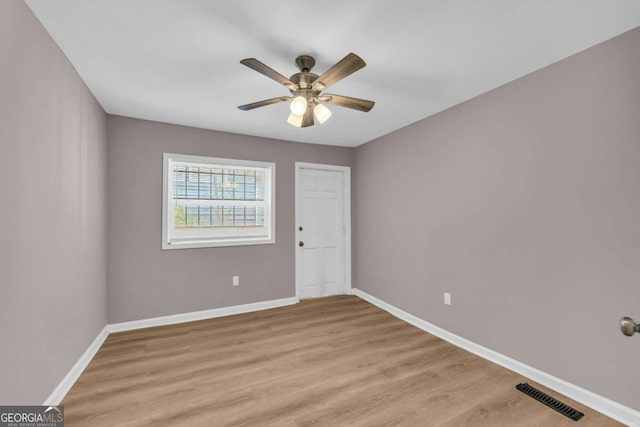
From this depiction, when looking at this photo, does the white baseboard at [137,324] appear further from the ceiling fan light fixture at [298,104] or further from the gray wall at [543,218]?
the ceiling fan light fixture at [298,104]

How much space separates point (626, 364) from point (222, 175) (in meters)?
4.23

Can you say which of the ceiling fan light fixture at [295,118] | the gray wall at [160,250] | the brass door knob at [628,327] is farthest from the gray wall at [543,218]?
the gray wall at [160,250]

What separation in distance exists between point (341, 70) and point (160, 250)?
3.00 m

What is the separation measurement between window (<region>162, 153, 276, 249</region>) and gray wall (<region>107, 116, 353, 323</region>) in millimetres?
91

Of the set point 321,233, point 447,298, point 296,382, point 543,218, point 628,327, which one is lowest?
point 296,382

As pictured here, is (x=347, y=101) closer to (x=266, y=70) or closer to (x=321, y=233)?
(x=266, y=70)

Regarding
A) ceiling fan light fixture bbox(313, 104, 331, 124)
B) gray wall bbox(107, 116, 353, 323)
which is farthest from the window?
ceiling fan light fixture bbox(313, 104, 331, 124)

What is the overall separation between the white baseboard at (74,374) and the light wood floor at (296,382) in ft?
0.18

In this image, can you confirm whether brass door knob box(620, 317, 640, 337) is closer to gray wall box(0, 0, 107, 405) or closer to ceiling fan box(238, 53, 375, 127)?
ceiling fan box(238, 53, 375, 127)

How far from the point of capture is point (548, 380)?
6.84ft

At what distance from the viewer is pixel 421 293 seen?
328 centimetres

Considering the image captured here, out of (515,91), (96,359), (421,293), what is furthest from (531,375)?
(96,359)

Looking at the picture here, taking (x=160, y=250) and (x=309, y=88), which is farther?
(x=160, y=250)

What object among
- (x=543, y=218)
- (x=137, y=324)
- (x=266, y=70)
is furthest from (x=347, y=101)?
(x=137, y=324)
